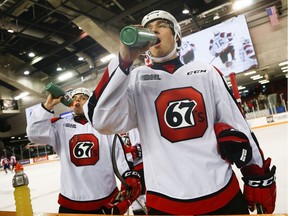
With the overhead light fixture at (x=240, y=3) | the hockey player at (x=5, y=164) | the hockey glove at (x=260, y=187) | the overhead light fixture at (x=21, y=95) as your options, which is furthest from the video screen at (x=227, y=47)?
the overhead light fixture at (x=21, y=95)

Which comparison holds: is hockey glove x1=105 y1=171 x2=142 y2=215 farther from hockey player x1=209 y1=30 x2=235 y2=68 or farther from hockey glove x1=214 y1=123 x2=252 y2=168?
hockey player x1=209 y1=30 x2=235 y2=68

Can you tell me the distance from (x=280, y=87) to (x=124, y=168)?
64.5 feet

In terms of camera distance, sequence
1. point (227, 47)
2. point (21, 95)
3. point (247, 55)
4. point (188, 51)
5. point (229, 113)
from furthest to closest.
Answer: point (21, 95), point (188, 51), point (227, 47), point (247, 55), point (229, 113)

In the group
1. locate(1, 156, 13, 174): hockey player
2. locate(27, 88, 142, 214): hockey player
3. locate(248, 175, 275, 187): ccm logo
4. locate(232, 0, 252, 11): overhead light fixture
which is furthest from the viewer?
locate(1, 156, 13, 174): hockey player

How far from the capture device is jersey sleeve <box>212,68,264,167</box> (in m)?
1.11

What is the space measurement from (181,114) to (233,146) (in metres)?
0.23

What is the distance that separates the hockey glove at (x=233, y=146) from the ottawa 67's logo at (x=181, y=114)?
74 millimetres

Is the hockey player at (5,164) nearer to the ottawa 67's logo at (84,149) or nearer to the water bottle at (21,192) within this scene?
the ottawa 67's logo at (84,149)

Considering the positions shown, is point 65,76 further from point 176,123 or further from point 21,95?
point 176,123

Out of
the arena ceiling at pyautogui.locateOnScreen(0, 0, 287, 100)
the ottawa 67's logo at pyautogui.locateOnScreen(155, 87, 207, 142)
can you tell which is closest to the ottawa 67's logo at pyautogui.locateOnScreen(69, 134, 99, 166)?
the ottawa 67's logo at pyautogui.locateOnScreen(155, 87, 207, 142)

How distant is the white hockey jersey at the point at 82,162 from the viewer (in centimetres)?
179

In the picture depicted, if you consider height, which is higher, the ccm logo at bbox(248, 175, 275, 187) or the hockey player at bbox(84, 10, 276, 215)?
the hockey player at bbox(84, 10, 276, 215)

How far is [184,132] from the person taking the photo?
1.02 metres

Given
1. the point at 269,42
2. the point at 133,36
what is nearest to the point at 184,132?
the point at 133,36
